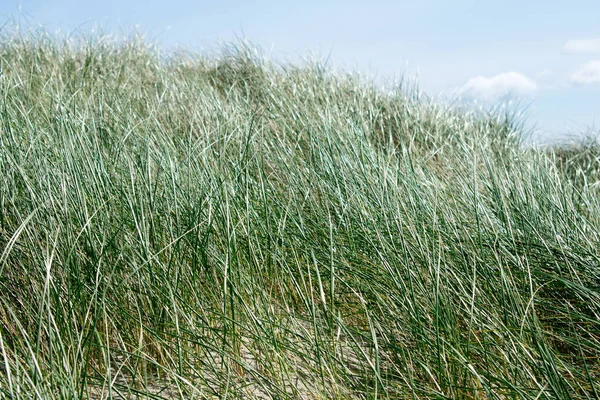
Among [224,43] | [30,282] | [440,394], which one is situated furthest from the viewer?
[224,43]

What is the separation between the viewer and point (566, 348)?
6.62 ft

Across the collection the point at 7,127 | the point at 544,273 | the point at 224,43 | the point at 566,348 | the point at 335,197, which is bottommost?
the point at 566,348

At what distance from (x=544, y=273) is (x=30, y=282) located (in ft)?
5.37

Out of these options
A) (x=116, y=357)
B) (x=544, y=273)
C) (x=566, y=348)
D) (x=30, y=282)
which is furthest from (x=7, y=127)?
(x=566, y=348)

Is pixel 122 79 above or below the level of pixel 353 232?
above

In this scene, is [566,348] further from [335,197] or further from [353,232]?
[335,197]

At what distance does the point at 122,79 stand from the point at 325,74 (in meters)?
1.71

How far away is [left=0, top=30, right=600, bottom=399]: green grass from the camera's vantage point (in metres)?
1.55

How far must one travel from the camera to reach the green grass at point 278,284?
1554 mm

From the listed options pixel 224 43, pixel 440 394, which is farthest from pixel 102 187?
→ pixel 224 43

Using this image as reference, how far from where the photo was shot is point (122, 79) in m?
4.79

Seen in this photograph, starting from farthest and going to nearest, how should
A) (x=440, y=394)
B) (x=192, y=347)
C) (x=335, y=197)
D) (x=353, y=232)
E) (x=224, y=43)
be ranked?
(x=224, y=43)
(x=335, y=197)
(x=353, y=232)
(x=192, y=347)
(x=440, y=394)

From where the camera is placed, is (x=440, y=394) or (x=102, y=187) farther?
(x=102, y=187)

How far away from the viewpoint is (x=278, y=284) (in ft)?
6.41
